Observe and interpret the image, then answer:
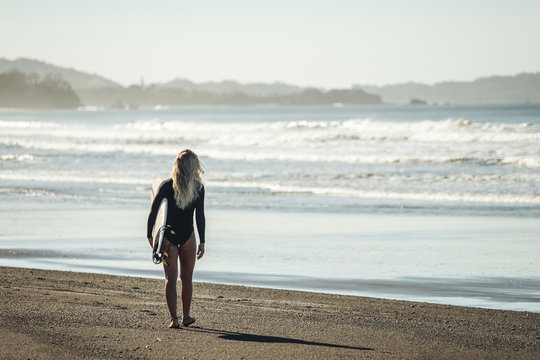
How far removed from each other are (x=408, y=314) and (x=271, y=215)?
8380 millimetres

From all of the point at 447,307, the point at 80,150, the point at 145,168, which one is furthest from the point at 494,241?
the point at 80,150

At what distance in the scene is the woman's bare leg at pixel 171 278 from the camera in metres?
7.04

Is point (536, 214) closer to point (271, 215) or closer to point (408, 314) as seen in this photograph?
point (271, 215)

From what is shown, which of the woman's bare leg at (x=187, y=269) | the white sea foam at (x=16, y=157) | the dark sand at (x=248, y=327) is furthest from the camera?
the white sea foam at (x=16, y=157)

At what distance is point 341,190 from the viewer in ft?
69.6

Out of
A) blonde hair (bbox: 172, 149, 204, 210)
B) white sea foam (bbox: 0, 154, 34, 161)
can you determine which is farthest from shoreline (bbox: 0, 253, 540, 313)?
white sea foam (bbox: 0, 154, 34, 161)

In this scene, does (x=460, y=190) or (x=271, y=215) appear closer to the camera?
(x=271, y=215)

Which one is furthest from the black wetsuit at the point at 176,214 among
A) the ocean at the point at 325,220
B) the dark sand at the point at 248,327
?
the ocean at the point at 325,220

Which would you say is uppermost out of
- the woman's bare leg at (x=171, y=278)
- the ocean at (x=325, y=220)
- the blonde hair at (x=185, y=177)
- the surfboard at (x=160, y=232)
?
the blonde hair at (x=185, y=177)

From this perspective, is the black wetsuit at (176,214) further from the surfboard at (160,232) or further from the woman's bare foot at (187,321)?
the woman's bare foot at (187,321)

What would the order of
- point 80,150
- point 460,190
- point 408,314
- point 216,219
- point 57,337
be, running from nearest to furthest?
point 57,337
point 408,314
point 216,219
point 460,190
point 80,150

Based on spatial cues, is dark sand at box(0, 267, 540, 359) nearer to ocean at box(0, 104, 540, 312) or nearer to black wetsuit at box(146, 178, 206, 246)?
black wetsuit at box(146, 178, 206, 246)

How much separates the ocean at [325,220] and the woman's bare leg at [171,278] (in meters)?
2.40

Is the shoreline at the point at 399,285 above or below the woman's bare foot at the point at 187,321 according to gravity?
below
